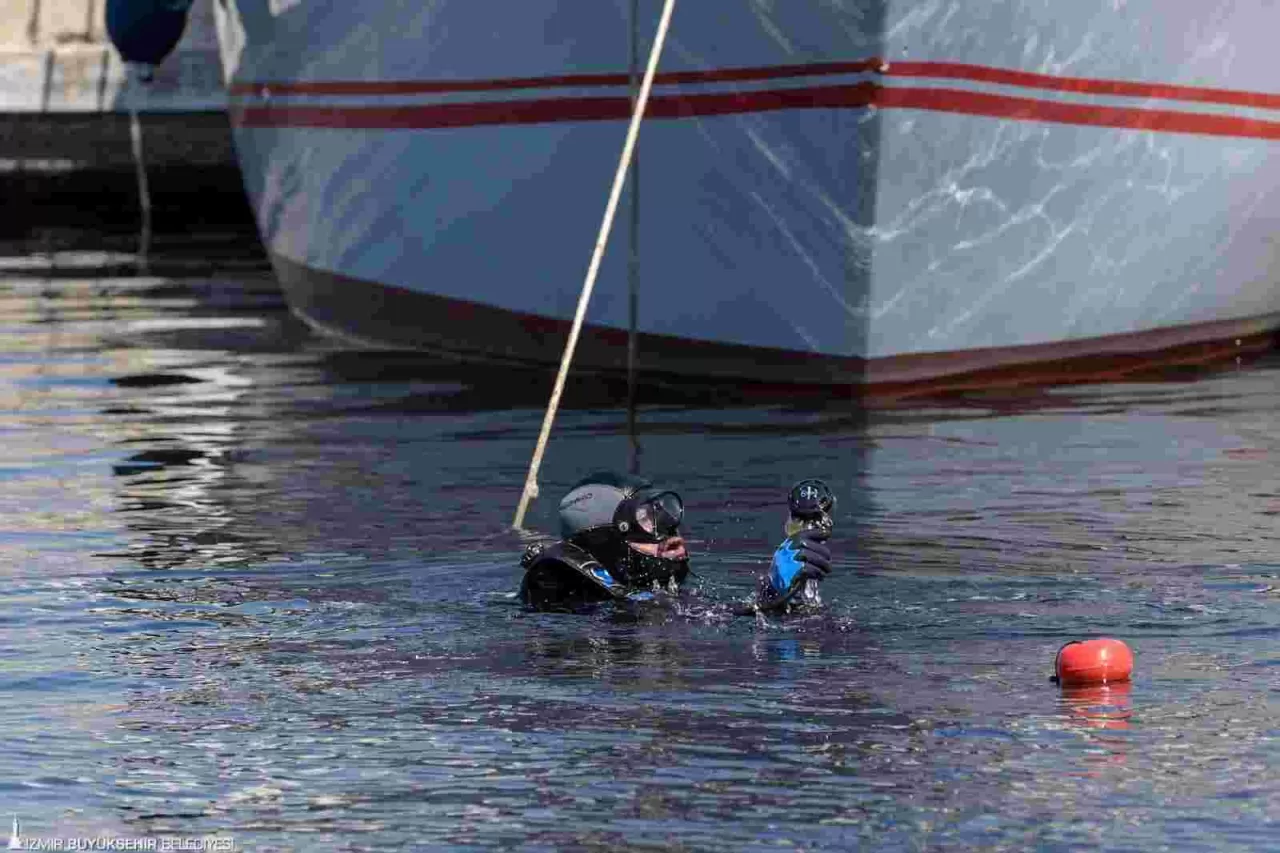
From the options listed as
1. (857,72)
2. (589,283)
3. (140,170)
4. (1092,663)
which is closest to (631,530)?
(1092,663)

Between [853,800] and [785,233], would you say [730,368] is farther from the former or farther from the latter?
[853,800]

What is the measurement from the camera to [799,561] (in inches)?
368

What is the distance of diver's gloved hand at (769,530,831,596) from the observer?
30.7 ft

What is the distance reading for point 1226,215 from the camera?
19.3m

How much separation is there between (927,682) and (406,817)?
2116mm

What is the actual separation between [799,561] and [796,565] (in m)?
0.02

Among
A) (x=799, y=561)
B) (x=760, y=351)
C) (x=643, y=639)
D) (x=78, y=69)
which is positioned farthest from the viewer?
(x=78, y=69)

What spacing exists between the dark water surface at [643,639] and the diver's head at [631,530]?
0.17 metres

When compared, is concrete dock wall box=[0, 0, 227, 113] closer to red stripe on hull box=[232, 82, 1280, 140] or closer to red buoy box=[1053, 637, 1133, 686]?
red stripe on hull box=[232, 82, 1280, 140]

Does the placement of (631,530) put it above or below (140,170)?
below

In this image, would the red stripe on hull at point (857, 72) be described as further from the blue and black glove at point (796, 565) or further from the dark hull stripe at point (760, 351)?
the blue and black glove at point (796, 565)

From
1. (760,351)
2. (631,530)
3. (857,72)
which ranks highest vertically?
(857,72)

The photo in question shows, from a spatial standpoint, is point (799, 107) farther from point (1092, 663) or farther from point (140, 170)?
point (140, 170)

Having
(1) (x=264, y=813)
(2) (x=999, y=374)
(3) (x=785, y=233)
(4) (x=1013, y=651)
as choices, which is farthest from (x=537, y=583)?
(2) (x=999, y=374)
